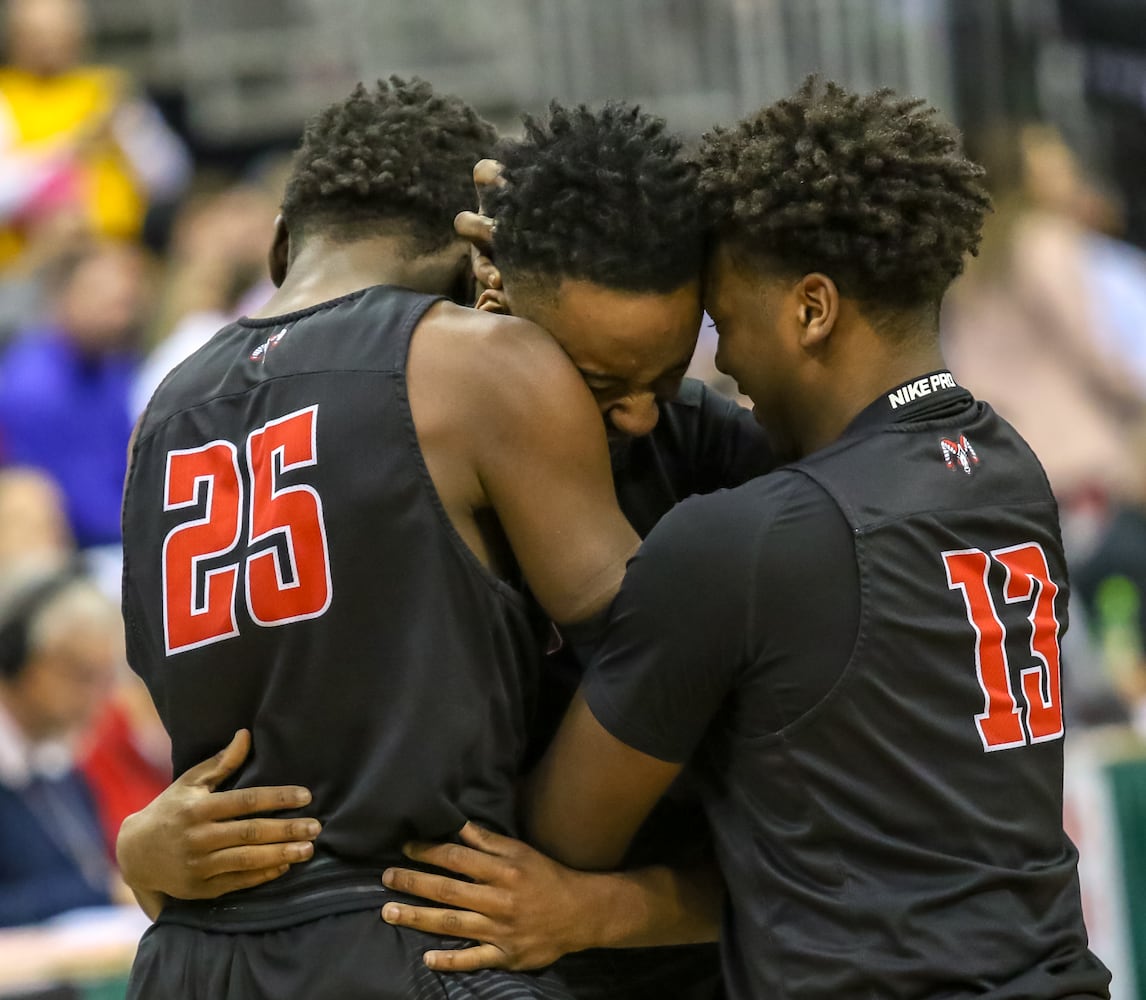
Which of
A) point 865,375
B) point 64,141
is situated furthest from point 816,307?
point 64,141

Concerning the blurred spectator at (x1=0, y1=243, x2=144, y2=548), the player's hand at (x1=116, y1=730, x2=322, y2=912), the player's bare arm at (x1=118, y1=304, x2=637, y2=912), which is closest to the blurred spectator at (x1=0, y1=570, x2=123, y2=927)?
the blurred spectator at (x1=0, y1=243, x2=144, y2=548)

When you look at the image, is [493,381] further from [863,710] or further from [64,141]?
[64,141]

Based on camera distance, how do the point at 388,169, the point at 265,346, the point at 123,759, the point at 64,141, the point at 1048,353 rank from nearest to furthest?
the point at 265,346, the point at 388,169, the point at 123,759, the point at 64,141, the point at 1048,353

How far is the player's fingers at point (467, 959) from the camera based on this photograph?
2330 millimetres

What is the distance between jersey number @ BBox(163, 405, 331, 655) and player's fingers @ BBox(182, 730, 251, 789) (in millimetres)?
150

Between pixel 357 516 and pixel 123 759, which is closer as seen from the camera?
pixel 357 516

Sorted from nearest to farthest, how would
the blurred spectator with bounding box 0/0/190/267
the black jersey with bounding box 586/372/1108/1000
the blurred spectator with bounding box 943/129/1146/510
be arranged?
1. the black jersey with bounding box 586/372/1108/1000
2. the blurred spectator with bounding box 0/0/190/267
3. the blurred spectator with bounding box 943/129/1146/510

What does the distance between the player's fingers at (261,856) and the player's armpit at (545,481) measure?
0.48 metres

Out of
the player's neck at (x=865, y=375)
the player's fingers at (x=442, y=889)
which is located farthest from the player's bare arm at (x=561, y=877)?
the player's neck at (x=865, y=375)

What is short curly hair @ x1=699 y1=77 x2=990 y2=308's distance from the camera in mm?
2348

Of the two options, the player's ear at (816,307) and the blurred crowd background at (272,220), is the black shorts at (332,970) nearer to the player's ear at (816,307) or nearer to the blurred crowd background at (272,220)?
the player's ear at (816,307)

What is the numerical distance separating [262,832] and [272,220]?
4647 mm

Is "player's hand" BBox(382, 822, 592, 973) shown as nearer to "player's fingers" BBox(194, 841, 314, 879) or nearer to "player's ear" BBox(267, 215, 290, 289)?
"player's fingers" BBox(194, 841, 314, 879)

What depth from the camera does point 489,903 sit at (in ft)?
7.76
